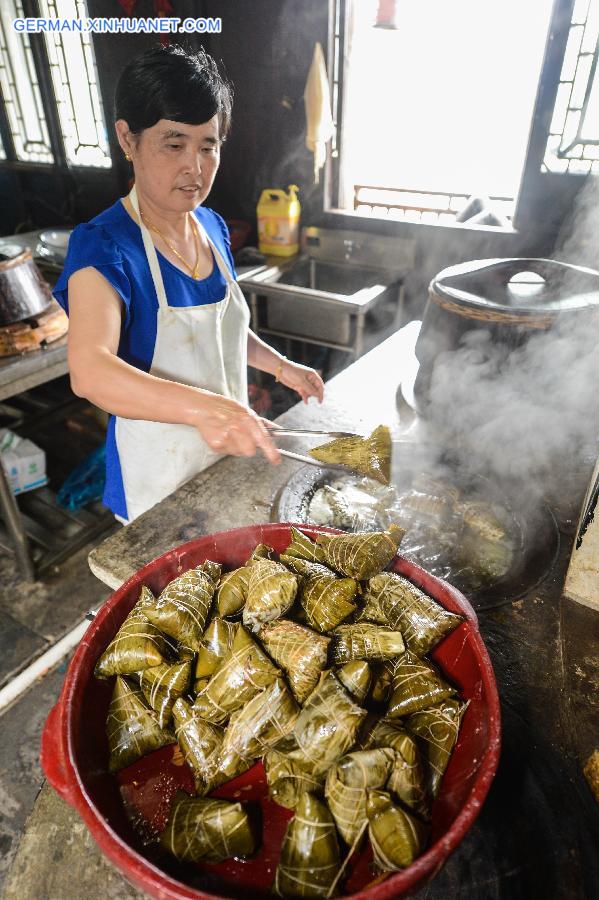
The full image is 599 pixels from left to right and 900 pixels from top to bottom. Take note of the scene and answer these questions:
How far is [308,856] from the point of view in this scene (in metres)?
0.99

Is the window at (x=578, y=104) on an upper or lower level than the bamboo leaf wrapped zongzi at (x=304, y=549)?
upper

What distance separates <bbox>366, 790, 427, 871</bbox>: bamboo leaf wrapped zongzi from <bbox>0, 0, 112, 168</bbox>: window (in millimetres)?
7938

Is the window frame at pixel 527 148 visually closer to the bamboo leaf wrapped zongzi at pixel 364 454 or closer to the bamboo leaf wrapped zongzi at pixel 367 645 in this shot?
the bamboo leaf wrapped zongzi at pixel 364 454

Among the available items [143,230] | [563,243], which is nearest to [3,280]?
[143,230]

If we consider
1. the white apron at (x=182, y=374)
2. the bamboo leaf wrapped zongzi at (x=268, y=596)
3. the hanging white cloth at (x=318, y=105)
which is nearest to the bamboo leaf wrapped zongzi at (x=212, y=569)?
the bamboo leaf wrapped zongzi at (x=268, y=596)

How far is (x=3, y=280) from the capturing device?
11.3ft

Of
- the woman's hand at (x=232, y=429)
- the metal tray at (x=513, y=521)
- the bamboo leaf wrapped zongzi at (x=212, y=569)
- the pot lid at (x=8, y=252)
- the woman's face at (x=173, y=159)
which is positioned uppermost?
the woman's face at (x=173, y=159)

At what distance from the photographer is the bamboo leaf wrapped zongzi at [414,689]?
3.91ft

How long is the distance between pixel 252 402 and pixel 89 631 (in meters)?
4.14

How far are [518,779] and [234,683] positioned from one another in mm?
808

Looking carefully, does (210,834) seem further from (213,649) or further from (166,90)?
(166,90)

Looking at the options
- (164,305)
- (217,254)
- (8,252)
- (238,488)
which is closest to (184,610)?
(238,488)

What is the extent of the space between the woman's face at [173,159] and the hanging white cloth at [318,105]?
3607mm

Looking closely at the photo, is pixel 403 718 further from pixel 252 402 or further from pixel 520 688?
pixel 252 402
